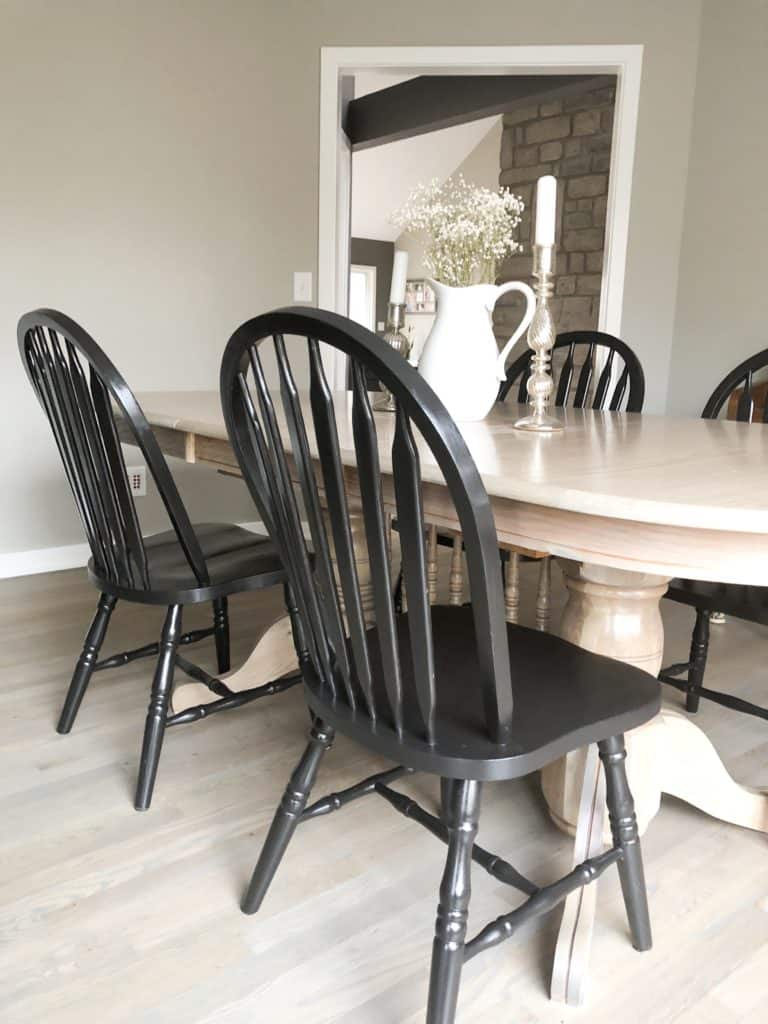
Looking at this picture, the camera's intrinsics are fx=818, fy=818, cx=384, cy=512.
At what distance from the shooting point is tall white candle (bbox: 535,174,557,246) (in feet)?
4.34

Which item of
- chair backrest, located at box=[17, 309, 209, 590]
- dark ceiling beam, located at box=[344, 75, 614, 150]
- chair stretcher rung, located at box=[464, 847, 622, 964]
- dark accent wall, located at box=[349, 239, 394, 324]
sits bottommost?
chair stretcher rung, located at box=[464, 847, 622, 964]

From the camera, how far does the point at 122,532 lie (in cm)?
147

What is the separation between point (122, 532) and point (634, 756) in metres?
0.94

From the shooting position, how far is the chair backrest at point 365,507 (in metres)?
0.77

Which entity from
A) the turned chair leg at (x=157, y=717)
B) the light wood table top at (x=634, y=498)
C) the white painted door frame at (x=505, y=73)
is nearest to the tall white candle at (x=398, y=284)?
the light wood table top at (x=634, y=498)

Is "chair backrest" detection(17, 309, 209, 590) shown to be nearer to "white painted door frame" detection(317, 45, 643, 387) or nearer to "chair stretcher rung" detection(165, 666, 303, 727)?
"chair stretcher rung" detection(165, 666, 303, 727)

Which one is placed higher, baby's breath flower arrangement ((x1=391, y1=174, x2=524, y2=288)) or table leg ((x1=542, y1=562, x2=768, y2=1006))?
baby's breath flower arrangement ((x1=391, y1=174, x2=524, y2=288))

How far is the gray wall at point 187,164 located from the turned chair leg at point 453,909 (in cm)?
252

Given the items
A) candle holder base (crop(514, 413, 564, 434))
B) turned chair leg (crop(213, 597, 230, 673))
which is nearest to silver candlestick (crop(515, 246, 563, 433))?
candle holder base (crop(514, 413, 564, 434))

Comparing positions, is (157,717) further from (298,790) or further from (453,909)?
(453,909)

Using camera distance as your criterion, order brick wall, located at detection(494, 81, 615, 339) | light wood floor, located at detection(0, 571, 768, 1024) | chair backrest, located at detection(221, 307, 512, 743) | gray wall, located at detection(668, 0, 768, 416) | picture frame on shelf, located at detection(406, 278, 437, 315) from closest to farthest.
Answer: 1. chair backrest, located at detection(221, 307, 512, 743)
2. light wood floor, located at detection(0, 571, 768, 1024)
3. gray wall, located at detection(668, 0, 768, 416)
4. brick wall, located at detection(494, 81, 615, 339)
5. picture frame on shelf, located at detection(406, 278, 437, 315)

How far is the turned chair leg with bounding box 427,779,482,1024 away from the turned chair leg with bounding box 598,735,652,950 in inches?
10.5

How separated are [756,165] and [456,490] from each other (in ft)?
9.24

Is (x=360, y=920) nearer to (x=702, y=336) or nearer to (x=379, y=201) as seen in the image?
(x=702, y=336)
